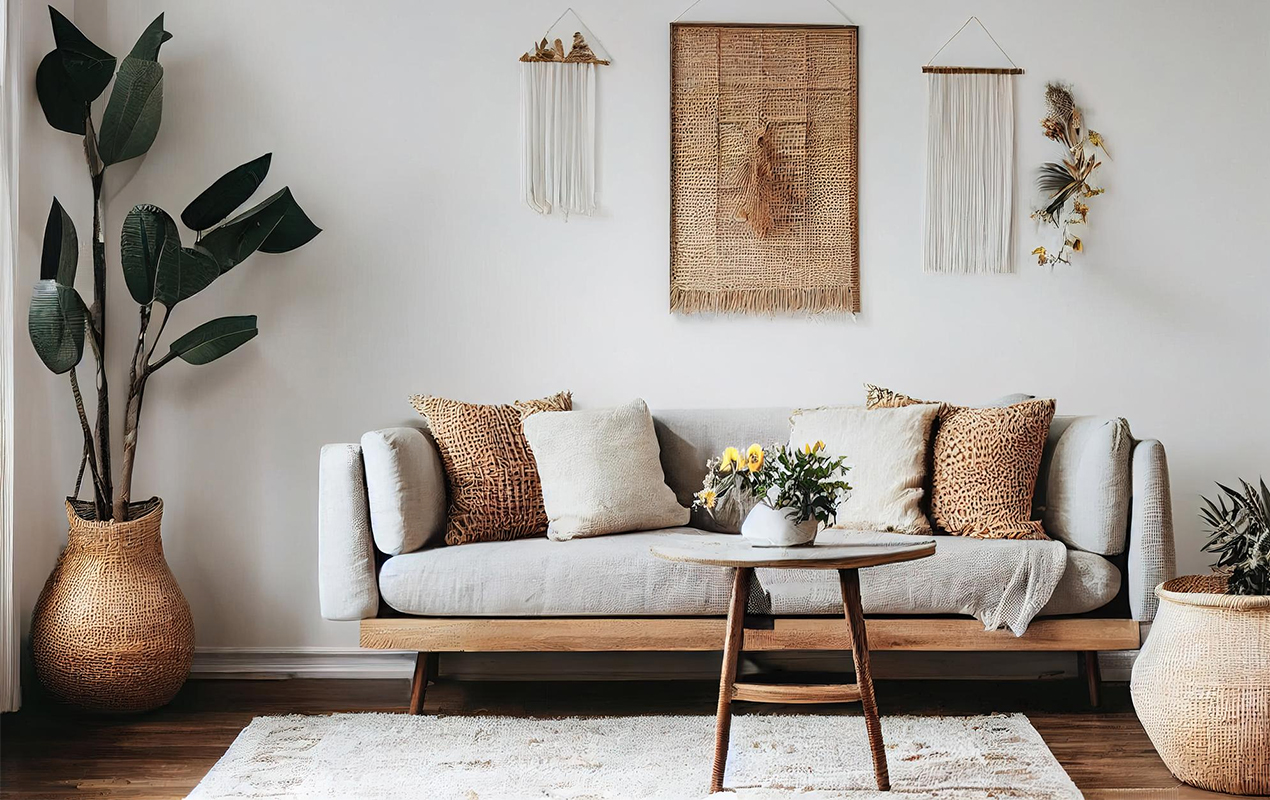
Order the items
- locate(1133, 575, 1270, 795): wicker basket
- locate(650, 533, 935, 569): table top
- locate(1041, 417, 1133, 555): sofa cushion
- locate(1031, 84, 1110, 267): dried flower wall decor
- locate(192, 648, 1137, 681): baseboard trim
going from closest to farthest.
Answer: locate(650, 533, 935, 569): table top → locate(1133, 575, 1270, 795): wicker basket → locate(1041, 417, 1133, 555): sofa cushion → locate(192, 648, 1137, 681): baseboard trim → locate(1031, 84, 1110, 267): dried flower wall decor

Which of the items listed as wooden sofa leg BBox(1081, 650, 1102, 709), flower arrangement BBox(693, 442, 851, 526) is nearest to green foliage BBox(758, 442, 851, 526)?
flower arrangement BBox(693, 442, 851, 526)

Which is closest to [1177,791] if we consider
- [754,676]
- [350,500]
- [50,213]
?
[754,676]

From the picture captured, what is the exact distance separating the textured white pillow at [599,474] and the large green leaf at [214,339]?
3.03ft

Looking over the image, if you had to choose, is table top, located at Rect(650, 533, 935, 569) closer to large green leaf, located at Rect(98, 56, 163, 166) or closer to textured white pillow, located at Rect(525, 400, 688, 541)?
textured white pillow, located at Rect(525, 400, 688, 541)

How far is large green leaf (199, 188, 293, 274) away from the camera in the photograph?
3.12 m

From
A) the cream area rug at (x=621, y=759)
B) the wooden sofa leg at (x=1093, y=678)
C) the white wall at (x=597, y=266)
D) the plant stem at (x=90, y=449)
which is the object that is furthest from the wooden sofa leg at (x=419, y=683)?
the wooden sofa leg at (x=1093, y=678)

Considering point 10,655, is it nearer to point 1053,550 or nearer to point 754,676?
point 754,676

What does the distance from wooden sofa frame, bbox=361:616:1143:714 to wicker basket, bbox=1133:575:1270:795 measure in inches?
13.4

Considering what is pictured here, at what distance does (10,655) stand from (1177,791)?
3035 millimetres

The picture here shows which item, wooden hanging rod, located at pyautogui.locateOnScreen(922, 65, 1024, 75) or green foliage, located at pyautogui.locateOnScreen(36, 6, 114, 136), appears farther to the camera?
wooden hanging rod, located at pyautogui.locateOnScreen(922, 65, 1024, 75)

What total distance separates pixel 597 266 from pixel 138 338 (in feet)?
4.92

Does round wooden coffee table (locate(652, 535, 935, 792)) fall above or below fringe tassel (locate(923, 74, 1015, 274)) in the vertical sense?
below

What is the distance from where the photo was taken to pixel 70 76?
3084 mm

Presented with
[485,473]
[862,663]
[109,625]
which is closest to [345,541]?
[485,473]
